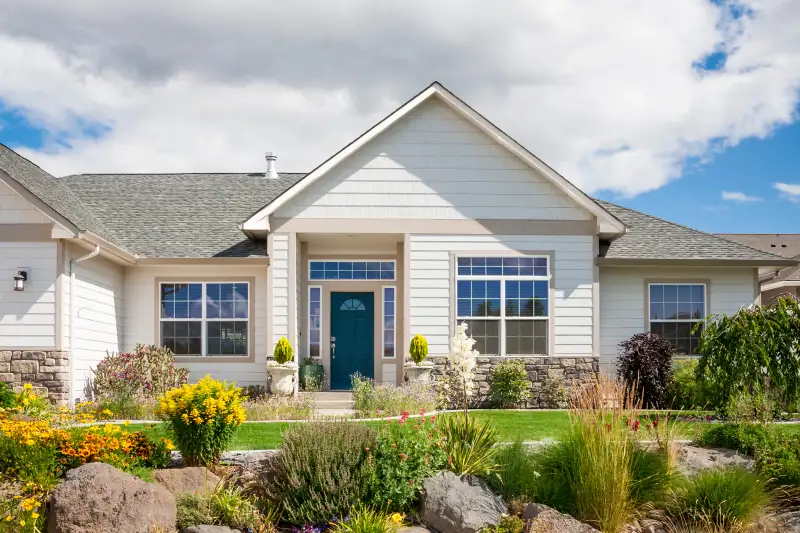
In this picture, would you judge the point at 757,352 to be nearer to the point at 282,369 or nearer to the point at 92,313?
the point at 282,369

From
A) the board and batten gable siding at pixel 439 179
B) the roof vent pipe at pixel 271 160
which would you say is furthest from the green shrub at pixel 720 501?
the roof vent pipe at pixel 271 160

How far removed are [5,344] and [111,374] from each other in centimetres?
178

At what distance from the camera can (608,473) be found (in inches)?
337

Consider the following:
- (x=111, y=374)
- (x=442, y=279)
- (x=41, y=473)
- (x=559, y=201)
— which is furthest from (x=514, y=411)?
(x=41, y=473)

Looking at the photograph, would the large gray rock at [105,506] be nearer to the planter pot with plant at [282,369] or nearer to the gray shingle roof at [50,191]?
the gray shingle roof at [50,191]

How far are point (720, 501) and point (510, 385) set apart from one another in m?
6.84

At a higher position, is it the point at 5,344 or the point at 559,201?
the point at 559,201

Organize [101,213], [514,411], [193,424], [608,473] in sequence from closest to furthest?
1. [608,473]
2. [193,424]
3. [514,411]
4. [101,213]

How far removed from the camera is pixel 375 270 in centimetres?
1759

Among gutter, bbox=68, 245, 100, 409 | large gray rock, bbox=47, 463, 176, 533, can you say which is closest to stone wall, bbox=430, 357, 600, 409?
gutter, bbox=68, 245, 100, 409

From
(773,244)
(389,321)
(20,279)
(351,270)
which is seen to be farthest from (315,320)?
(773,244)

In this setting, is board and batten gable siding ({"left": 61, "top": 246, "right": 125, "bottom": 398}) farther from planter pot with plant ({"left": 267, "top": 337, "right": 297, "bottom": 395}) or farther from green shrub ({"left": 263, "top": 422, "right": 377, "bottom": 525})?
green shrub ({"left": 263, "top": 422, "right": 377, "bottom": 525})

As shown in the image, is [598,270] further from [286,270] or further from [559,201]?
[286,270]

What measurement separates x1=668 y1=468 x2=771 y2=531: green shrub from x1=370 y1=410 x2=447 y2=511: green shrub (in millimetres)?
2524
